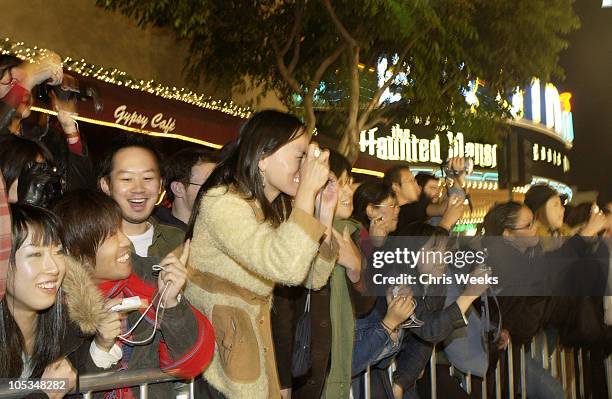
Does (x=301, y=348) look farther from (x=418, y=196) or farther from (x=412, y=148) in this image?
(x=412, y=148)

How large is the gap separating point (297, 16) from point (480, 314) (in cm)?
546

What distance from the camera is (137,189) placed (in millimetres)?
3549

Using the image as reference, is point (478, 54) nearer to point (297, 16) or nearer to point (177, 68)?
point (297, 16)

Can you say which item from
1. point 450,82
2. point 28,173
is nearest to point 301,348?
point 28,173

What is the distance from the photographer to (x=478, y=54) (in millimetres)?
10031

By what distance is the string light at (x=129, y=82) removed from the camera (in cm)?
654

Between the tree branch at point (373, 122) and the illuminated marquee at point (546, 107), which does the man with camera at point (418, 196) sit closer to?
the illuminated marquee at point (546, 107)

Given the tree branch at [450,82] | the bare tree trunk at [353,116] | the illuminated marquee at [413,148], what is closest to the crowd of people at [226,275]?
the bare tree trunk at [353,116]

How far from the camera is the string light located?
6543mm

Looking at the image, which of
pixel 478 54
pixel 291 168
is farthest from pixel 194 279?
pixel 478 54

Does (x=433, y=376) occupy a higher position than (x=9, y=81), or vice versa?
(x=9, y=81)

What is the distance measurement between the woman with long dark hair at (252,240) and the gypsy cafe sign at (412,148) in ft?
33.8

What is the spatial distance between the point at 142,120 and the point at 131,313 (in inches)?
221

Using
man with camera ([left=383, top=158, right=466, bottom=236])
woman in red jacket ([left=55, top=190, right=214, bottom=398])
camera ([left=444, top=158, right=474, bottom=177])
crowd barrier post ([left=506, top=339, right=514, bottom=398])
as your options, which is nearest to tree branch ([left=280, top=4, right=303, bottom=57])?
man with camera ([left=383, top=158, right=466, bottom=236])
